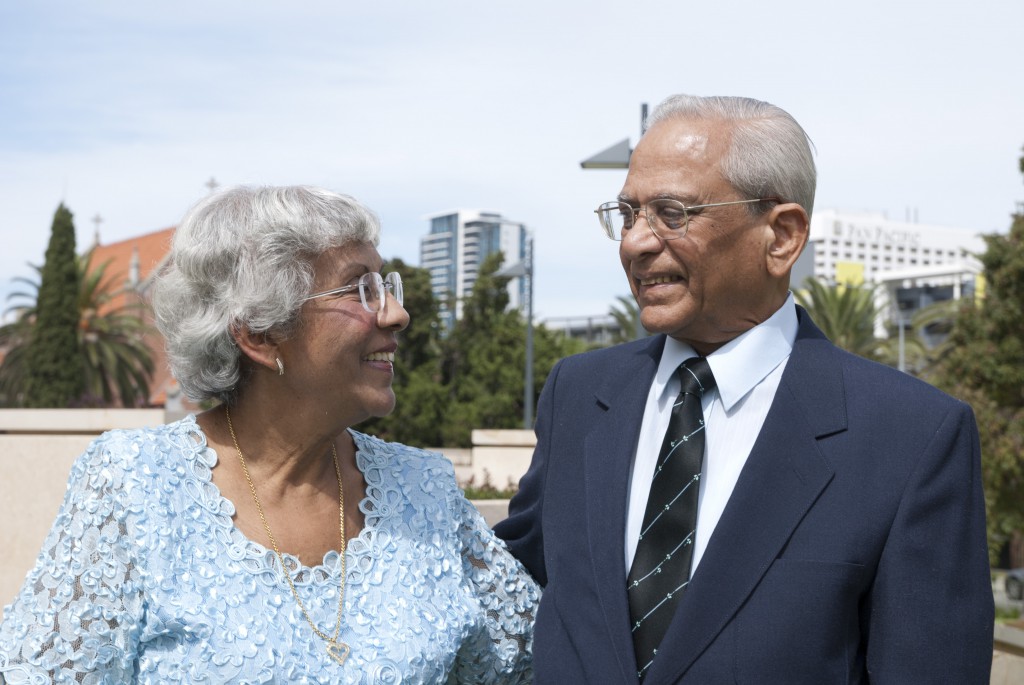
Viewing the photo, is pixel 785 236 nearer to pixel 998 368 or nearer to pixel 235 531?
pixel 235 531

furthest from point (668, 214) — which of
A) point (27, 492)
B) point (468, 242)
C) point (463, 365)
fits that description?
point (468, 242)

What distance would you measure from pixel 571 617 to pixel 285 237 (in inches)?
42.4

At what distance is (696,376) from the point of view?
2695mm

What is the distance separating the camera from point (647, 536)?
101 inches

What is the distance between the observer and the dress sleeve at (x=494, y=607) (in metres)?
3.10

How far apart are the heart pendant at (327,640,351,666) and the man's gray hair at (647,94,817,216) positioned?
1366 millimetres

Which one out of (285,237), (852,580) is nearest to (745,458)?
(852,580)

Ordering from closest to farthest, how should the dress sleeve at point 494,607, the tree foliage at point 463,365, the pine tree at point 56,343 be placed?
the dress sleeve at point 494,607 → the tree foliage at point 463,365 → the pine tree at point 56,343

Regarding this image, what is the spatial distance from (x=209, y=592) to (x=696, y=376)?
46.8 inches

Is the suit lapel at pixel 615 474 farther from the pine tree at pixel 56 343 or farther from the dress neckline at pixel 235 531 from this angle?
the pine tree at pixel 56 343

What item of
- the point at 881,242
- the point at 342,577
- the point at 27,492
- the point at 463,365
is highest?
the point at 881,242

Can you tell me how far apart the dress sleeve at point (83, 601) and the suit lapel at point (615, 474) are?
1011mm

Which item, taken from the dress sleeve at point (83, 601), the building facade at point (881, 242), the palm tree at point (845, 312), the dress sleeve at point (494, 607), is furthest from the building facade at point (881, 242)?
the dress sleeve at point (83, 601)

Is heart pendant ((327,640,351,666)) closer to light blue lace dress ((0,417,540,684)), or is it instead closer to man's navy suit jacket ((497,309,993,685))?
light blue lace dress ((0,417,540,684))
